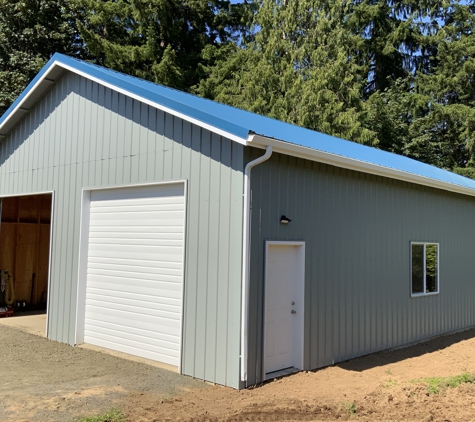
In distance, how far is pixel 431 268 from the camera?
10961 millimetres

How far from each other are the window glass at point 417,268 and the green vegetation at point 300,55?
975 cm

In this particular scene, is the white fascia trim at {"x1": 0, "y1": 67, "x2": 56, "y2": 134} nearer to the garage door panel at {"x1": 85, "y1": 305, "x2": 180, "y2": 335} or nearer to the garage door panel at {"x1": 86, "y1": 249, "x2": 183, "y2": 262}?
the garage door panel at {"x1": 86, "y1": 249, "x2": 183, "y2": 262}

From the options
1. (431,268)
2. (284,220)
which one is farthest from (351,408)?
(431,268)

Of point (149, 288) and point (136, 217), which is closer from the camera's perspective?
point (149, 288)

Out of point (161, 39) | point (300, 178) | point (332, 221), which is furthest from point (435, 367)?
point (161, 39)

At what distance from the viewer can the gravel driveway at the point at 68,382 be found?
18.2 ft

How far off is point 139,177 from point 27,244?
7189mm

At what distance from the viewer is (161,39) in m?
25.2

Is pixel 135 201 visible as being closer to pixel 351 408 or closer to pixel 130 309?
pixel 130 309

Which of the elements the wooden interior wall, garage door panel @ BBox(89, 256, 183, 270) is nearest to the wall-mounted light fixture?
garage door panel @ BBox(89, 256, 183, 270)

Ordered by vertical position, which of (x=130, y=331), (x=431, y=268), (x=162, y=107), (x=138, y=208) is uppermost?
(x=162, y=107)

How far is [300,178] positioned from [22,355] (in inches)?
214

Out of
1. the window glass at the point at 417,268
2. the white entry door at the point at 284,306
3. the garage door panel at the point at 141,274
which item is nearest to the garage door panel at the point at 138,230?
the garage door panel at the point at 141,274

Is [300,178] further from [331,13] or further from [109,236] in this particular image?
[331,13]
